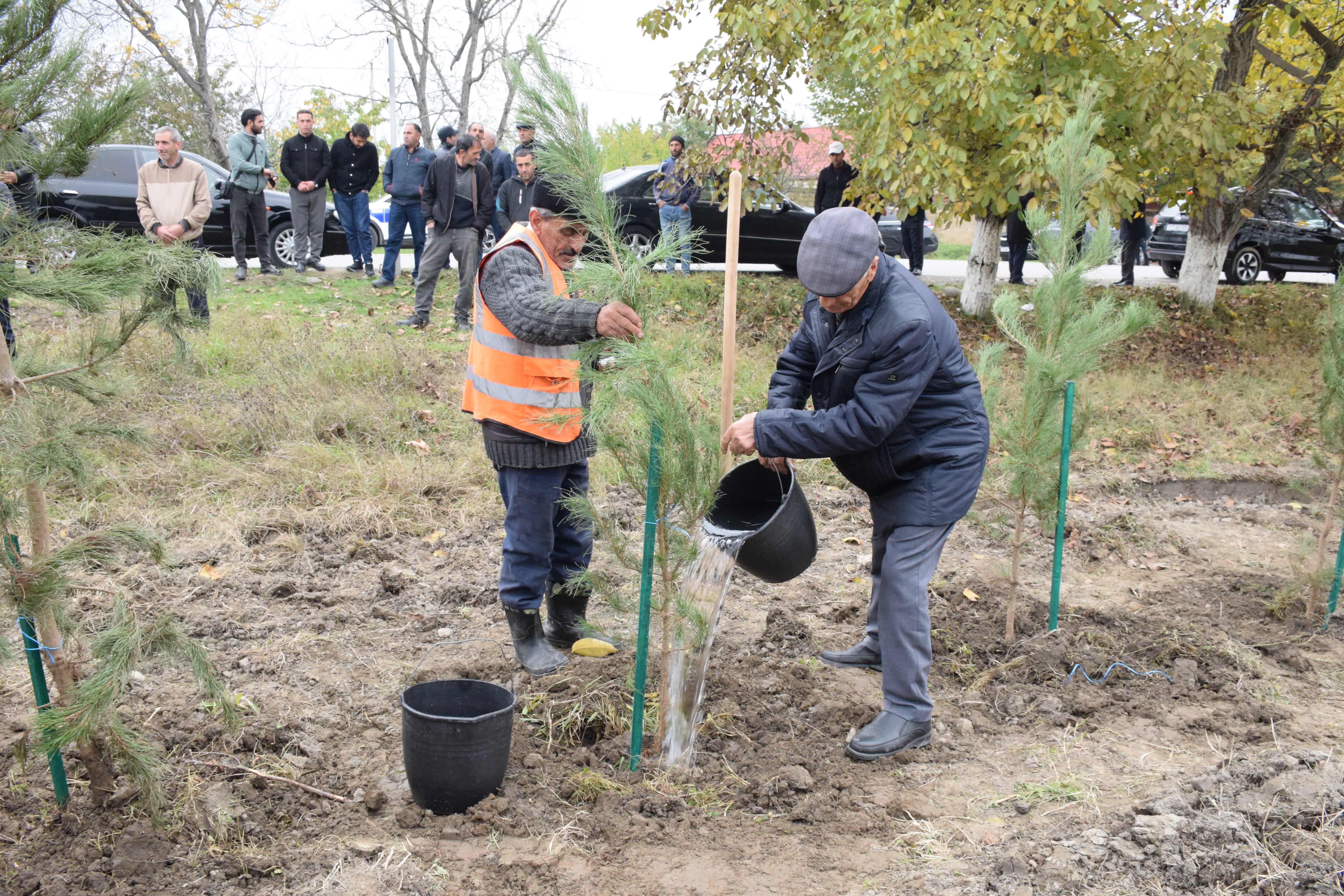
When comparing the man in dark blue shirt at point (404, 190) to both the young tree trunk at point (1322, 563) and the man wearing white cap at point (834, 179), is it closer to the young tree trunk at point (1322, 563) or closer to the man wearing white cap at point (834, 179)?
the man wearing white cap at point (834, 179)

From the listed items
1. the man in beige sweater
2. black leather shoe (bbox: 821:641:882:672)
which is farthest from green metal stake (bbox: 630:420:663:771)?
the man in beige sweater

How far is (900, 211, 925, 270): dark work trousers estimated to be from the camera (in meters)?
15.6

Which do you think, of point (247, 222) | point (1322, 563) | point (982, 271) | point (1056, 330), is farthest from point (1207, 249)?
point (247, 222)

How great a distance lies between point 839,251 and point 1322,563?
3.43 m

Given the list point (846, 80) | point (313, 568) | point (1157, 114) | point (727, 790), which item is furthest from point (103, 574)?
point (846, 80)

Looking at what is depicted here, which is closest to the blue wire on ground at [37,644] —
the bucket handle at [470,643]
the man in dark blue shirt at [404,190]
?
the bucket handle at [470,643]

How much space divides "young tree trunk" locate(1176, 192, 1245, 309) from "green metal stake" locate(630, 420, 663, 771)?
11190 millimetres

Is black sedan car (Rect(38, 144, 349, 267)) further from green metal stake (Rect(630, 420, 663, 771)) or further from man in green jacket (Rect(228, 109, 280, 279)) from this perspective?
green metal stake (Rect(630, 420, 663, 771))

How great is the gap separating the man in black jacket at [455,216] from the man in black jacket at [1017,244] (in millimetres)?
7568

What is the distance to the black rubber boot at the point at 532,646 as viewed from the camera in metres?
3.92

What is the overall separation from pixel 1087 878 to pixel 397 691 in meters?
2.52

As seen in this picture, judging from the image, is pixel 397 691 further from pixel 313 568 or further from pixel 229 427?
pixel 229 427

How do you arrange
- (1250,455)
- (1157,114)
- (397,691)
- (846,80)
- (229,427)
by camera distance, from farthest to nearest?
1. (846,80)
2. (1157,114)
3. (1250,455)
4. (229,427)
5. (397,691)

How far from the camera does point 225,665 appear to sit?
156 inches
